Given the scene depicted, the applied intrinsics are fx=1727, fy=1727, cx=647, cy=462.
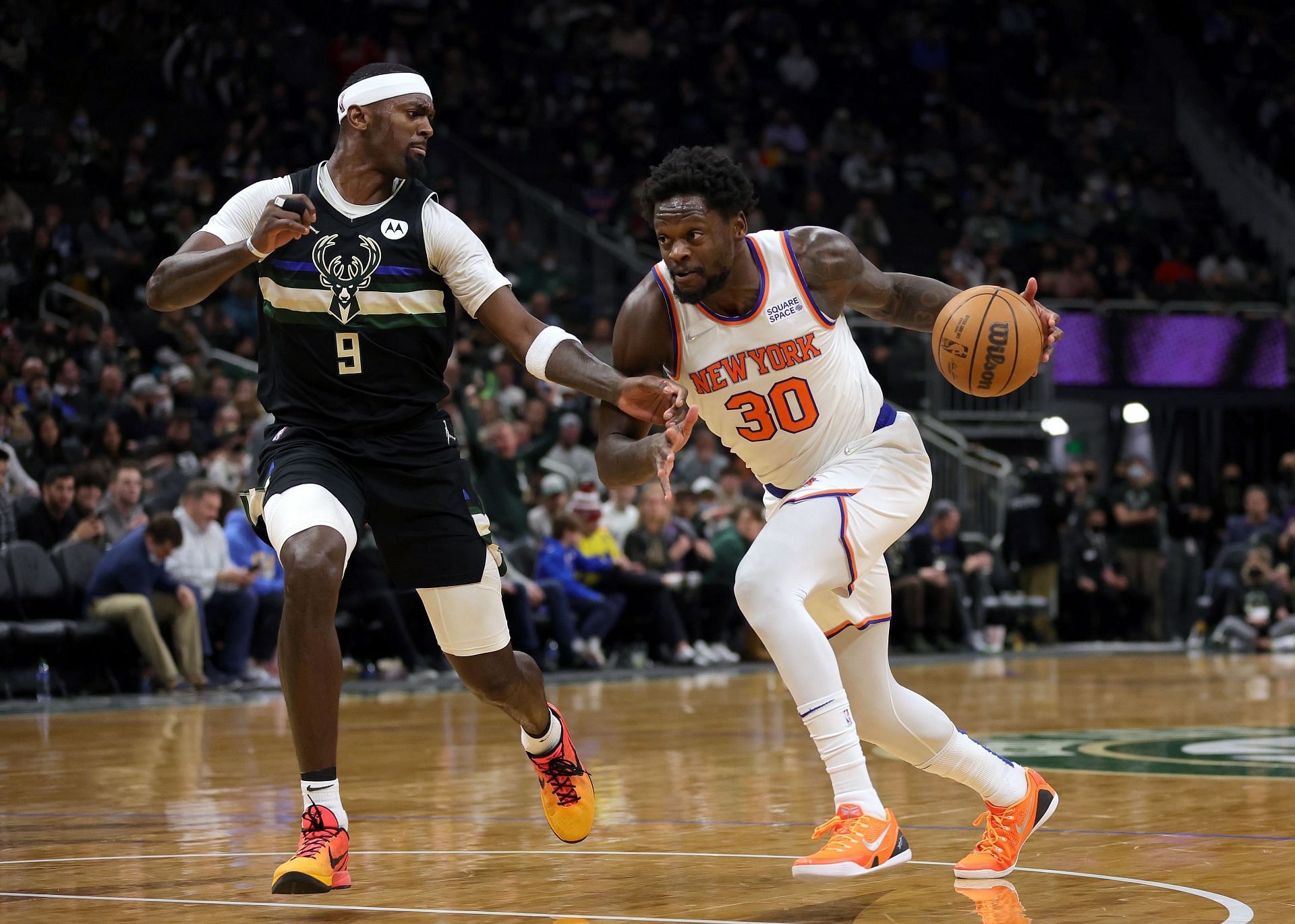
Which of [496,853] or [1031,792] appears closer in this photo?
[1031,792]

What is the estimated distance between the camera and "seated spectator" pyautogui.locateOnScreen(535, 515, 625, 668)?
13898 millimetres

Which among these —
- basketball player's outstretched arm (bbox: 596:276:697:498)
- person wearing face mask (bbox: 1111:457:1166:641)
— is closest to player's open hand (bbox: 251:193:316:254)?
basketball player's outstretched arm (bbox: 596:276:697:498)

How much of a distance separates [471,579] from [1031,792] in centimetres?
172

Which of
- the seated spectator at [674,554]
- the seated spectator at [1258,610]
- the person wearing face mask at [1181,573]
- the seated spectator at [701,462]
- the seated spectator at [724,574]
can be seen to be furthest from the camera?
the person wearing face mask at [1181,573]

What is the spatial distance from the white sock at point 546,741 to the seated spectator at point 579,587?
835 cm

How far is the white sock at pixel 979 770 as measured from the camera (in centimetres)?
483

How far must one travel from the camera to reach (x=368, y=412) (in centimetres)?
498

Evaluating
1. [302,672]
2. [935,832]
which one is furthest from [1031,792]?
[302,672]

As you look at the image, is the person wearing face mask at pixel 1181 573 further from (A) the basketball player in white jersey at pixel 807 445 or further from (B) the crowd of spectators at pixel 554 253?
(A) the basketball player in white jersey at pixel 807 445

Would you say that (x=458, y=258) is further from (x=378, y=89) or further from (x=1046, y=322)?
(x=1046, y=322)

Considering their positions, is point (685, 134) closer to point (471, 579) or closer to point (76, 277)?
point (76, 277)

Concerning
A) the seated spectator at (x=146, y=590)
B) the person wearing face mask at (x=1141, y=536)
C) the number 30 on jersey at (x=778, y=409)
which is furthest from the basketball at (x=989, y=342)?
the person wearing face mask at (x=1141, y=536)

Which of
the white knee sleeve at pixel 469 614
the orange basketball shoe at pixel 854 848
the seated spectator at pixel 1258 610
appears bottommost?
the seated spectator at pixel 1258 610

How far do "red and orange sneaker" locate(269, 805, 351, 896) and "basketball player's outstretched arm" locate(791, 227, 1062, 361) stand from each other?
78.9 inches
